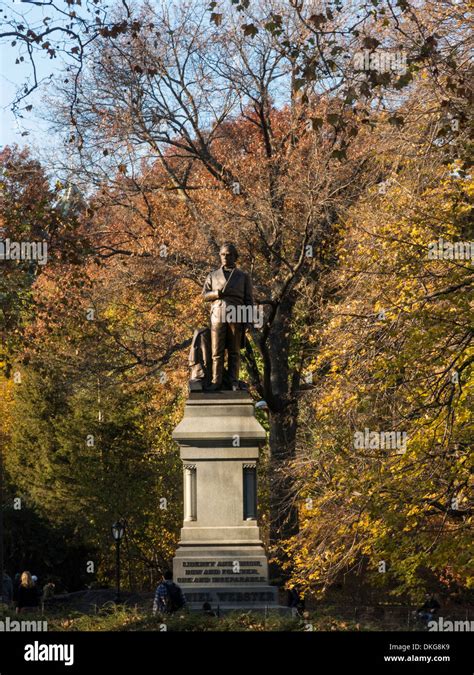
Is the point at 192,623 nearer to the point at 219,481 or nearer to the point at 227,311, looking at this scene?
the point at 219,481

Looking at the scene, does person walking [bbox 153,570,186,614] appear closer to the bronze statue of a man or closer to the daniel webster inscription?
the daniel webster inscription

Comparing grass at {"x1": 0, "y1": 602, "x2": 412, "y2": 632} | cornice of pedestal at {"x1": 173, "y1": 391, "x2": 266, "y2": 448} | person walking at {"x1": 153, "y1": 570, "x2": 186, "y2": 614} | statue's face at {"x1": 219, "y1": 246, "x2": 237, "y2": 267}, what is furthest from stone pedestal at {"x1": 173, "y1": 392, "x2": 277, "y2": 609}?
grass at {"x1": 0, "y1": 602, "x2": 412, "y2": 632}

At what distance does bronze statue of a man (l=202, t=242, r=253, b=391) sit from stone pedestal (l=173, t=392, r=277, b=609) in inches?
19.1

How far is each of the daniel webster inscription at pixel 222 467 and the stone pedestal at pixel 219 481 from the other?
0.05 feet

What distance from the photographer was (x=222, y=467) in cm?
1784

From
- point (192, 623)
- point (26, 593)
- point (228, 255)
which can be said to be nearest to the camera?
point (192, 623)

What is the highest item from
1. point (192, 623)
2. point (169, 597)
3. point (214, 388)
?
point (214, 388)

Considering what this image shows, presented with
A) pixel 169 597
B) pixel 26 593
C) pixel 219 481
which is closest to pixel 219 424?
pixel 219 481

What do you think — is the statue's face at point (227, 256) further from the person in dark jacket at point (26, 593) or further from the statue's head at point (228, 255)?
the person in dark jacket at point (26, 593)

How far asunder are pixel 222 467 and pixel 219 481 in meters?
0.21

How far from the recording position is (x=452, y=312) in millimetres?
19250

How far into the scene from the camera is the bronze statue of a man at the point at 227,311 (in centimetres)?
1825

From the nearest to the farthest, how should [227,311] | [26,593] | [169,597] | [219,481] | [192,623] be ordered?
[192,623]
[169,597]
[219,481]
[227,311]
[26,593]

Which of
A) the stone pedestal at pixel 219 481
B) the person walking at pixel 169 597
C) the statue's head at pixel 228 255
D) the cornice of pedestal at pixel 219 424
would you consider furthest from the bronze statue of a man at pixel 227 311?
the person walking at pixel 169 597
